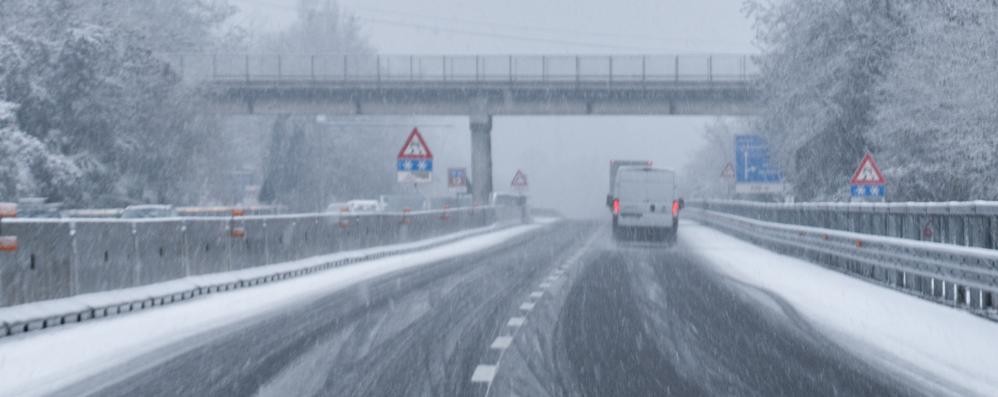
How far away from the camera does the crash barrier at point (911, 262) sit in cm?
1555

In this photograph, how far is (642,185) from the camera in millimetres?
41812

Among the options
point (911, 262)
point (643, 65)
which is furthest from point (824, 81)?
point (911, 262)

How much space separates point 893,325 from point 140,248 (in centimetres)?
933

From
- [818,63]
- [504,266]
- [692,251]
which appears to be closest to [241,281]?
[504,266]

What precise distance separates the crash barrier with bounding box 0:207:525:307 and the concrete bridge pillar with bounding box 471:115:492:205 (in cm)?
3170

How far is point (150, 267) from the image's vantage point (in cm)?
1814

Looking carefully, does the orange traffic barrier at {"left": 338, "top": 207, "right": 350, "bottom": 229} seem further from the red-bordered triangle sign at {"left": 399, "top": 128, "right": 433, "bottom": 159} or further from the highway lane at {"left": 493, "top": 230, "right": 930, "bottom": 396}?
the highway lane at {"left": 493, "top": 230, "right": 930, "bottom": 396}

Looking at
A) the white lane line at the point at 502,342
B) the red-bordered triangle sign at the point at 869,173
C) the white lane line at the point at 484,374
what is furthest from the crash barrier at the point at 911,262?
the white lane line at the point at 484,374

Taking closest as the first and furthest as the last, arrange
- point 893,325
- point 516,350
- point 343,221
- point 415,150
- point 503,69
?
1. point 516,350
2. point 893,325
3. point 343,221
4. point 415,150
5. point 503,69

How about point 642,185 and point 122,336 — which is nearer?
point 122,336

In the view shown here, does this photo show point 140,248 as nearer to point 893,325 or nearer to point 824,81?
point 893,325

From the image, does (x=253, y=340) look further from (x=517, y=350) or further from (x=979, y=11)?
(x=979, y=11)

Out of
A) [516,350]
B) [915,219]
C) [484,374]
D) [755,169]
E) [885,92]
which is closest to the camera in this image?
[484,374]

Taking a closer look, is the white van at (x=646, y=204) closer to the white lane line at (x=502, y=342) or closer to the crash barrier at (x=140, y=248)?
the crash barrier at (x=140, y=248)
